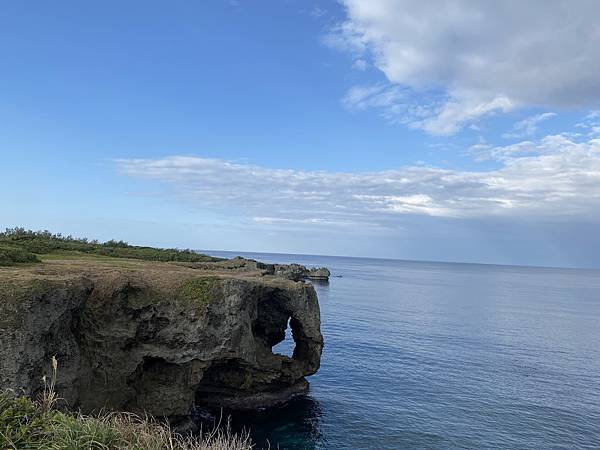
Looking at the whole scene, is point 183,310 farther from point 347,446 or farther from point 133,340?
point 347,446

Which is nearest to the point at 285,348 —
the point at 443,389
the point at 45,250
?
the point at 443,389

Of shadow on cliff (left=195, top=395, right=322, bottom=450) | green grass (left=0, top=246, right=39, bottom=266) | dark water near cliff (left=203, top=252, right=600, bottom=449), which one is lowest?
shadow on cliff (left=195, top=395, right=322, bottom=450)

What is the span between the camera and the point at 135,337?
27.8 m

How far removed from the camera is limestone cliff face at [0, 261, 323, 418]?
2123 cm

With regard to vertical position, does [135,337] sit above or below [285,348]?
above

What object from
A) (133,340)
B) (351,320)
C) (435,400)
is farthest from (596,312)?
(133,340)

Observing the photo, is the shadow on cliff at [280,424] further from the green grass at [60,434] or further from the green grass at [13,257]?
the green grass at [60,434]

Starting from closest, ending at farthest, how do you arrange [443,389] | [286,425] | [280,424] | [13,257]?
[13,257] < [286,425] < [280,424] < [443,389]

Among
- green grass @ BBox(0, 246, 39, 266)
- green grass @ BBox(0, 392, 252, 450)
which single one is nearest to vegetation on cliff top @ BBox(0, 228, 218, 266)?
green grass @ BBox(0, 246, 39, 266)

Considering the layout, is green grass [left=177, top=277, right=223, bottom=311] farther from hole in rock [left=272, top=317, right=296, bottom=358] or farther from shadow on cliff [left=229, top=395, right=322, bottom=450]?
hole in rock [left=272, top=317, right=296, bottom=358]

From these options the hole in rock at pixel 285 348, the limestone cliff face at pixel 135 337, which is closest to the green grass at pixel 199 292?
the limestone cliff face at pixel 135 337

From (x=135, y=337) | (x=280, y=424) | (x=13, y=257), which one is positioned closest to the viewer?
(x=135, y=337)

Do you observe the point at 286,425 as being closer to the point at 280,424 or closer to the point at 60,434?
the point at 280,424

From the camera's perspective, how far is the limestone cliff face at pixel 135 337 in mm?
21234
